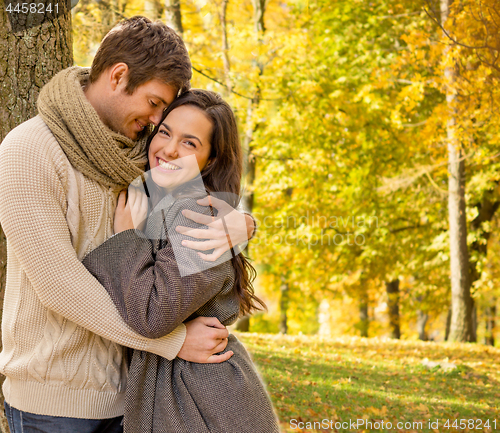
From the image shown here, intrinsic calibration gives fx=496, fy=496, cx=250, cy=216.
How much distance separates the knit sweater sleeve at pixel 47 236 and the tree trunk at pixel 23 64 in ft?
3.16

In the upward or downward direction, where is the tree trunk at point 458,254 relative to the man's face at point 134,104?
downward

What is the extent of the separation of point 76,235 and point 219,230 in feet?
1.75

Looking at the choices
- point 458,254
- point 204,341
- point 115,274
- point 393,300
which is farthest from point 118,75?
point 393,300

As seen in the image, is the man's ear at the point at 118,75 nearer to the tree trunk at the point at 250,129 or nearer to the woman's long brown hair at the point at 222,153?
the woman's long brown hair at the point at 222,153

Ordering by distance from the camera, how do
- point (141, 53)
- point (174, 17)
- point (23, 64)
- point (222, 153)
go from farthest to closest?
1. point (174, 17)
2. point (23, 64)
3. point (222, 153)
4. point (141, 53)

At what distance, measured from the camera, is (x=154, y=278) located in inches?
68.5

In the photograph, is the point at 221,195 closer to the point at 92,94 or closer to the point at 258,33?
the point at 92,94

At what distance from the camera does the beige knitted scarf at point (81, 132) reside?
5.91 ft

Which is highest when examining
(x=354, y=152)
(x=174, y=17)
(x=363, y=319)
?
(x=174, y=17)

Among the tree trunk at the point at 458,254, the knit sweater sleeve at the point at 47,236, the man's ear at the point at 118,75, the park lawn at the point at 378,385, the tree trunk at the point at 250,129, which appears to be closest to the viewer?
the knit sweater sleeve at the point at 47,236

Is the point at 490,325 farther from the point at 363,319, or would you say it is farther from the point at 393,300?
the point at 393,300

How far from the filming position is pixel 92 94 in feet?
6.48

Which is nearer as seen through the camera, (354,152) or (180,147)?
(180,147)

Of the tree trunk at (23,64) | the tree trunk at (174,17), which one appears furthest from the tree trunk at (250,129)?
the tree trunk at (23,64)
